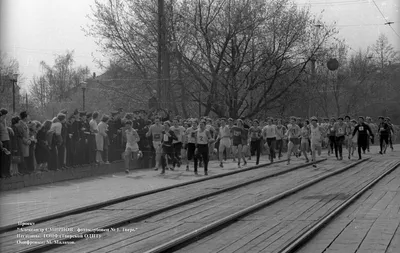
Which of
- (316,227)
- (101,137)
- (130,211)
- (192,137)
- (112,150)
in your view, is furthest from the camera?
(192,137)

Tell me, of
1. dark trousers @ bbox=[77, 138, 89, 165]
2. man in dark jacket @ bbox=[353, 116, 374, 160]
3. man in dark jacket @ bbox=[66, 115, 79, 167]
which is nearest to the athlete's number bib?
dark trousers @ bbox=[77, 138, 89, 165]

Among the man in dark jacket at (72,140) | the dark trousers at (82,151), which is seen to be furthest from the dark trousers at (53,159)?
the dark trousers at (82,151)

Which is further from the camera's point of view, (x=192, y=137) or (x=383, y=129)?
(x=383, y=129)

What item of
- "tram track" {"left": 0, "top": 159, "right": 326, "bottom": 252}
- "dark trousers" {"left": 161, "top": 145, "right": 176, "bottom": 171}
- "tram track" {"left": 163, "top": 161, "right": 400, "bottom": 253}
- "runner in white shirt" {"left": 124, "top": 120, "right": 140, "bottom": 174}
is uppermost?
"runner in white shirt" {"left": 124, "top": 120, "right": 140, "bottom": 174}

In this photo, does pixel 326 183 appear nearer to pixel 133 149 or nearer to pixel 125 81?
pixel 133 149

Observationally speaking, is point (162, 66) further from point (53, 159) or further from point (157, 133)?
point (53, 159)

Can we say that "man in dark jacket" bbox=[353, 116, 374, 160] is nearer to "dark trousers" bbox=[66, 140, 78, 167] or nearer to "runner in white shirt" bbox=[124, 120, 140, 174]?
"runner in white shirt" bbox=[124, 120, 140, 174]

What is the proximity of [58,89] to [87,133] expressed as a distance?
35.4 metres

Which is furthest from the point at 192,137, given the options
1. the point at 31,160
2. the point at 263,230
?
the point at 263,230

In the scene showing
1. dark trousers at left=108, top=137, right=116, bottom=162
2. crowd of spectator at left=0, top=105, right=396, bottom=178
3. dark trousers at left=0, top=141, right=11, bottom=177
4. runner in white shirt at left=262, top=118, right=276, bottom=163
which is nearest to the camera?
dark trousers at left=0, top=141, right=11, bottom=177

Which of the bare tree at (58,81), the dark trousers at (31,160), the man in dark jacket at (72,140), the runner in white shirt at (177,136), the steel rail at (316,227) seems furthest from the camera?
the bare tree at (58,81)

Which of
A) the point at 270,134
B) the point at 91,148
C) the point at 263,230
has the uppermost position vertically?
the point at 270,134

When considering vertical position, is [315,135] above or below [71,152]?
above

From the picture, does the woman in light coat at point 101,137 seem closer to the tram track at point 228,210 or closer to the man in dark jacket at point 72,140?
the man in dark jacket at point 72,140
